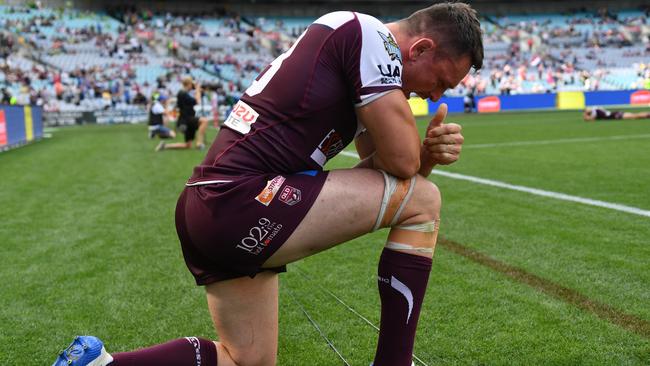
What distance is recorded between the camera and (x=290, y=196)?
6.64 ft

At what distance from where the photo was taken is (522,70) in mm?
43438

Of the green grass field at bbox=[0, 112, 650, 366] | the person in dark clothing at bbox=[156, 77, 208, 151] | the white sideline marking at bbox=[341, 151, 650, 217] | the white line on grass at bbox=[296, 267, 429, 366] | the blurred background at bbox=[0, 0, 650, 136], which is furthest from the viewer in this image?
the blurred background at bbox=[0, 0, 650, 136]

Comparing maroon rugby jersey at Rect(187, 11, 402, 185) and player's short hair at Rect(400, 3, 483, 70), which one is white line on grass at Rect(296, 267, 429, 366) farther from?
player's short hair at Rect(400, 3, 483, 70)

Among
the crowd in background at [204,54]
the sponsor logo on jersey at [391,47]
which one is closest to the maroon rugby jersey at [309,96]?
the sponsor logo on jersey at [391,47]

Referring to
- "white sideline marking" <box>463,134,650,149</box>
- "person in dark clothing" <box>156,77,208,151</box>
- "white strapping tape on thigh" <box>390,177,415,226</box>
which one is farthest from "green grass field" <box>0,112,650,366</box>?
"person in dark clothing" <box>156,77,208,151</box>

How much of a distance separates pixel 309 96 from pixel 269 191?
350mm

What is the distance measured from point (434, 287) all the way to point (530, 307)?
0.63 meters

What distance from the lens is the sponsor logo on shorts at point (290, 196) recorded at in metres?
2.02

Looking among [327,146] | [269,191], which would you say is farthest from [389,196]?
[269,191]

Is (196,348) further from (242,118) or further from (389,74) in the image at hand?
(389,74)

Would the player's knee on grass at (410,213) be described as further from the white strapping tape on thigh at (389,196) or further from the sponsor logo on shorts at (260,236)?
the sponsor logo on shorts at (260,236)

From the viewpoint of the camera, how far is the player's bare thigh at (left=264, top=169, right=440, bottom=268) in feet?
6.75

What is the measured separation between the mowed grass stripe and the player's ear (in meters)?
1.83

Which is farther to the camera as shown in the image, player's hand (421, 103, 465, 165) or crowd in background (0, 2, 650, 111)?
crowd in background (0, 2, 650, 111)
